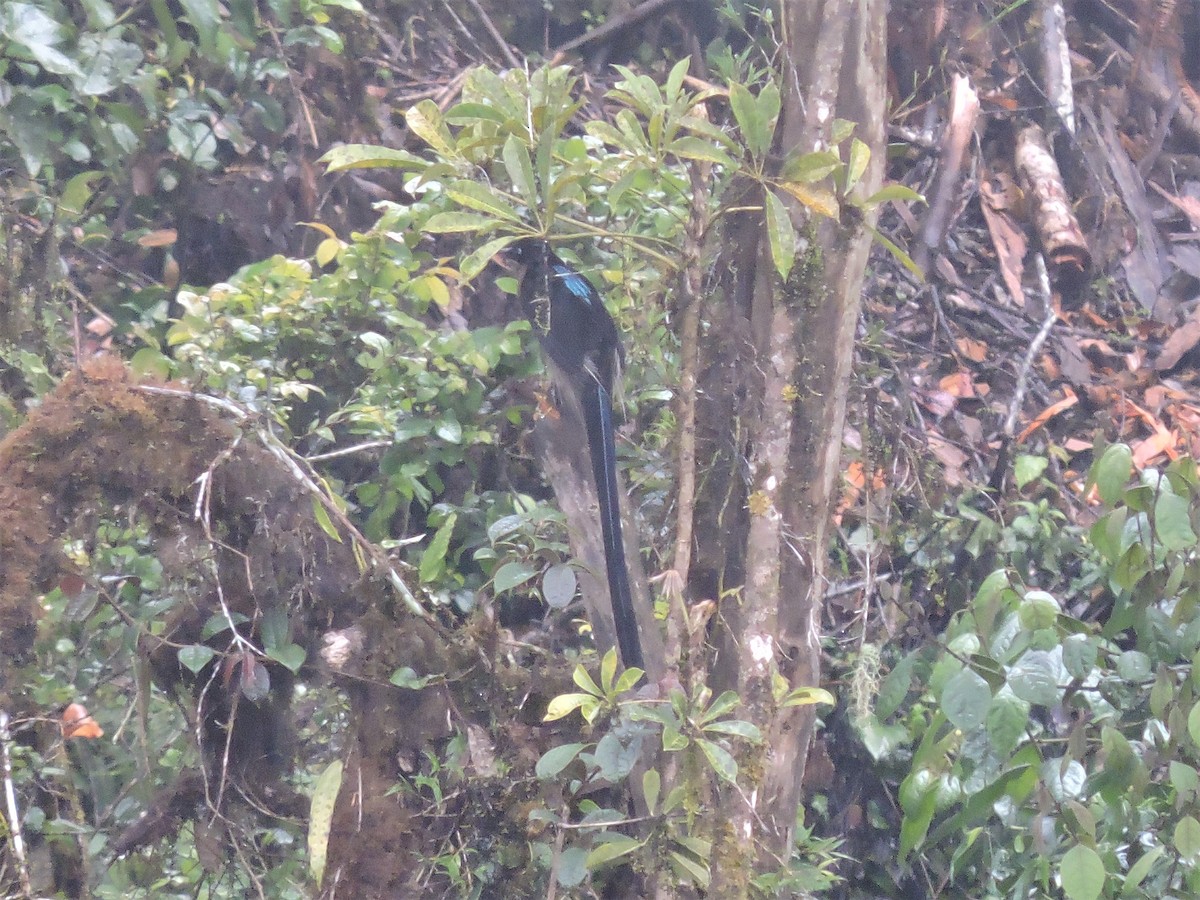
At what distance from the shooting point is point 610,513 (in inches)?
52.9

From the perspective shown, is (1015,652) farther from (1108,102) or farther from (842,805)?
(1108,102)

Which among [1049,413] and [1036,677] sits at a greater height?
[1036,677]

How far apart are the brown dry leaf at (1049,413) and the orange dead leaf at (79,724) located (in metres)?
2.30

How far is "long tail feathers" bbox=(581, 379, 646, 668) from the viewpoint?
132cm

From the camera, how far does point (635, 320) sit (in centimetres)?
159

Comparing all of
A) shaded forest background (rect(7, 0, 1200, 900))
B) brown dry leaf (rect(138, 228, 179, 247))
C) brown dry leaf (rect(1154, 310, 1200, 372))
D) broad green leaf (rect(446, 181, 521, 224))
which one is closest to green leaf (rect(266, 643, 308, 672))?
shaded forest background (rect(7, 0, 1200, 900))

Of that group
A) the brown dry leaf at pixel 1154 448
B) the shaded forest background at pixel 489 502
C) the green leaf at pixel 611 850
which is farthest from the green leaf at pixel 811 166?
the brown dry leaf at pixel 1154 448

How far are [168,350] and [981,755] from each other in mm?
1940

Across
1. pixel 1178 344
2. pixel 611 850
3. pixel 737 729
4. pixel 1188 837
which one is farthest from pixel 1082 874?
pixel 1178 344

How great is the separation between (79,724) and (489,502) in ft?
2.91

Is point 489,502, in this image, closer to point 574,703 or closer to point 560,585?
point 560,585

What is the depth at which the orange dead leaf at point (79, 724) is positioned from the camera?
72.1 inches

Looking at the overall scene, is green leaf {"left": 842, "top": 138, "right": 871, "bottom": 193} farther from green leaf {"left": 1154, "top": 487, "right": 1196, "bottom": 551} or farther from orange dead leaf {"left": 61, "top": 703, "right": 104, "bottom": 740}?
orange dead leaf {"left": 61, "top": 703, "right": 104, "bottom": 740}

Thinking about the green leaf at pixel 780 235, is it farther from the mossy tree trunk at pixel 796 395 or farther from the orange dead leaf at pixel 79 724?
the orange dead leaf at pixel 79 724
